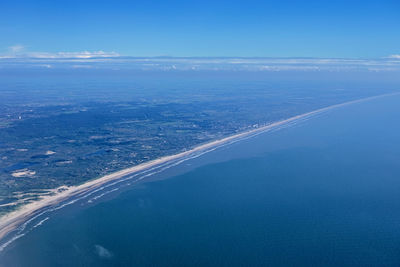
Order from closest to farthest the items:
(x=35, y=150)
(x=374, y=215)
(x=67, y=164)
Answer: (x=374, y=215), (x=67, y=164), (x=35, y=150)

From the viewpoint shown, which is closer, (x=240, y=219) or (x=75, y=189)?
(x=240, y=219)

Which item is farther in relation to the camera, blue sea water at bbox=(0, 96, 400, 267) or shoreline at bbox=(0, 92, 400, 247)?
shoreline at bbox=(0, 92, 400, 247)

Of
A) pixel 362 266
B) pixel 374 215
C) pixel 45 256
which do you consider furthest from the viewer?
pixel 374 215

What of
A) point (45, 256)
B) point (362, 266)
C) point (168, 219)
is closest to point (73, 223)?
point (45, 256)

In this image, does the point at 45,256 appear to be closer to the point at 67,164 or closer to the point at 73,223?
the point at 73,223

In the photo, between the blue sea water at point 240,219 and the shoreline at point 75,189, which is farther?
the shoreline at point 75,189

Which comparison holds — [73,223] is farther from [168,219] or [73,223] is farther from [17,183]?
[17,183]

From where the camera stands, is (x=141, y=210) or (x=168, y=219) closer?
(x=168, y=219)

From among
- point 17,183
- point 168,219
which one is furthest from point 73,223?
point 17,183
